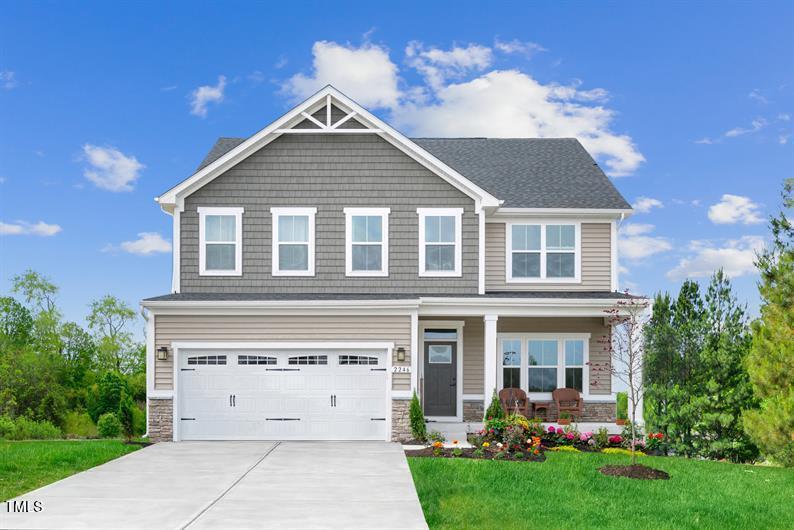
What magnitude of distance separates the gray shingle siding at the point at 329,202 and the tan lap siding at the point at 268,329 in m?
1.41

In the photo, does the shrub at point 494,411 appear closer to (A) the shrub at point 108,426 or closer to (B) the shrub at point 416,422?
(B) the shrub at point 416,422

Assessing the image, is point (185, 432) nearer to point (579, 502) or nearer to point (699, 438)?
point (579, 502)

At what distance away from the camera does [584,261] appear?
19.1m

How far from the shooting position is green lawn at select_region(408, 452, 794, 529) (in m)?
9.55

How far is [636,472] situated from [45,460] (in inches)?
417

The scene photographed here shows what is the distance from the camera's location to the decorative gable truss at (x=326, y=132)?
17.6 m

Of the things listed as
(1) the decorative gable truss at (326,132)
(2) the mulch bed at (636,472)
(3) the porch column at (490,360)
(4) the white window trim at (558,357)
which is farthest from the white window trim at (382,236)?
(2) the mulch bed at (636,472)

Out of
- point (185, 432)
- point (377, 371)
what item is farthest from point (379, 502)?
point (185, 432)

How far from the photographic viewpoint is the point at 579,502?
1042 cm

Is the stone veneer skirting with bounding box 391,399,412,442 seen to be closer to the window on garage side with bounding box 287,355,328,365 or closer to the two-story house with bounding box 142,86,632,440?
the two-story house with bounding box 142,86,632,440

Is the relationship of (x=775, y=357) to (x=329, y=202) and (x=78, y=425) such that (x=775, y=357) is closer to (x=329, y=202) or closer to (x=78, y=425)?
(x=329, y=202)

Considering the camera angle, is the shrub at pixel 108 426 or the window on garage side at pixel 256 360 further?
the shrub at pixel 108 426

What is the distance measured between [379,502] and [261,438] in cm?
688

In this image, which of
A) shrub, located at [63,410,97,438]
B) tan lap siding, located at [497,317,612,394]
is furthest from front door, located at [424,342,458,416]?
shrub, located at [63,410,97,438]
